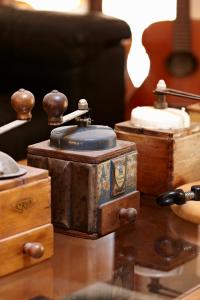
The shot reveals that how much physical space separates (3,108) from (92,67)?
0.67 m

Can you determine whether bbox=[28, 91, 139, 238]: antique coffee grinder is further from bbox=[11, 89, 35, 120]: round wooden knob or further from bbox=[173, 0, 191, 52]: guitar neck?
bbox=[173, 0, 191, 52]: guitar neck

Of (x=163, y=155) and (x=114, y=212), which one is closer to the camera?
(x=114, y=212)

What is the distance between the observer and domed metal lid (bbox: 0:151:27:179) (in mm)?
1153

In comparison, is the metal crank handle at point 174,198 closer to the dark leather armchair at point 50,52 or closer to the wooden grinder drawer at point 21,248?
the wooden grinder drawer at point 21,248

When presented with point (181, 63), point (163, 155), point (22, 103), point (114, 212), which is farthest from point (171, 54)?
point (22, 103)

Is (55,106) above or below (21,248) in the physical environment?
above

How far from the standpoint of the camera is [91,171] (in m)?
1.28

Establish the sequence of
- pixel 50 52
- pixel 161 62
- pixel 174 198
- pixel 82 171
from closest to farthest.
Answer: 1. pixel 82 171
2. pixel 174 198
3. pixel 50 52
4. pixel 161 62

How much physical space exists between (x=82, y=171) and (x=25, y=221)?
0.55 ft

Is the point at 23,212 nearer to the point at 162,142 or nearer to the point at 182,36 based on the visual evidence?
the point at 162,142

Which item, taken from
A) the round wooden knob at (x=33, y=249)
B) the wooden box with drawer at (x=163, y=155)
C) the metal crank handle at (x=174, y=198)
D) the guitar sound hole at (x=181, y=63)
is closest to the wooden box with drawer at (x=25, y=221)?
the round wooden knob at (x=33, y=249)

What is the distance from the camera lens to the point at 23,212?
1170 millimetres

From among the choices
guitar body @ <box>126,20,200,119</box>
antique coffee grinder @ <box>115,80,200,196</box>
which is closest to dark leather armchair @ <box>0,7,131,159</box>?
guitar body @ <box>126,20,200,119</box>

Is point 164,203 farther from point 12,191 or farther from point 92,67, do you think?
point 92,67
